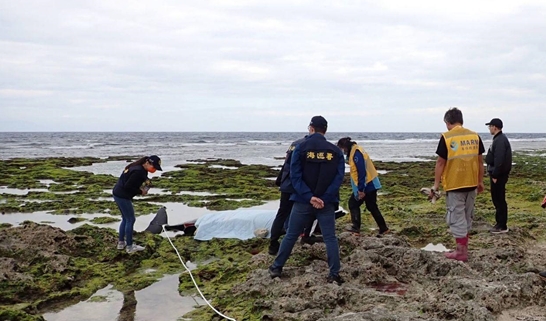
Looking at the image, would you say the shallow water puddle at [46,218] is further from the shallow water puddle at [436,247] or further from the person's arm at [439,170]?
the person's arm at [439,170]

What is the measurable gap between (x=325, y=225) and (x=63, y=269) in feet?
12.3

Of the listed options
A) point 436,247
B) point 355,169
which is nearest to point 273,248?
point 355,169

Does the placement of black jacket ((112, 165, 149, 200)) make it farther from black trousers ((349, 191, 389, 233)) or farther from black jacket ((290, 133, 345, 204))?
black trousers ((349, 191, 389, 233))

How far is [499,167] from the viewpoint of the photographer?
842cm

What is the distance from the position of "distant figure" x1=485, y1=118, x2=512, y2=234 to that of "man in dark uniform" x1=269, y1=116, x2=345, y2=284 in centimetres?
413

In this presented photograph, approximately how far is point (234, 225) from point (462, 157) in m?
4.31

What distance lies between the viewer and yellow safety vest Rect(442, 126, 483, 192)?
20.6 ft

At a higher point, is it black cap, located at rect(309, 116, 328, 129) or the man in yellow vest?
black cap, located at rect(309, 116, 328, 129)

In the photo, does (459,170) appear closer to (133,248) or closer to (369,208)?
(369,208)

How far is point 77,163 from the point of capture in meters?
30.2

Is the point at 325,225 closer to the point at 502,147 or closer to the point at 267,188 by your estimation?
the point at 502,147

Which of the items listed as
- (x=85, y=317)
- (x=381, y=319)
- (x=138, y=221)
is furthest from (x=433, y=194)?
(x=138, y=221)

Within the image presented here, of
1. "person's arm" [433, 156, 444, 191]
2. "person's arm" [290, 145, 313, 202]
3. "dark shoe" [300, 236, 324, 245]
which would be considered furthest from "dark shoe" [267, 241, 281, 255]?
"person's arm" [433, 156, 444, 191]

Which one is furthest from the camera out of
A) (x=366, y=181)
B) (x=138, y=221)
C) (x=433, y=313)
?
(x=138, y=221)
